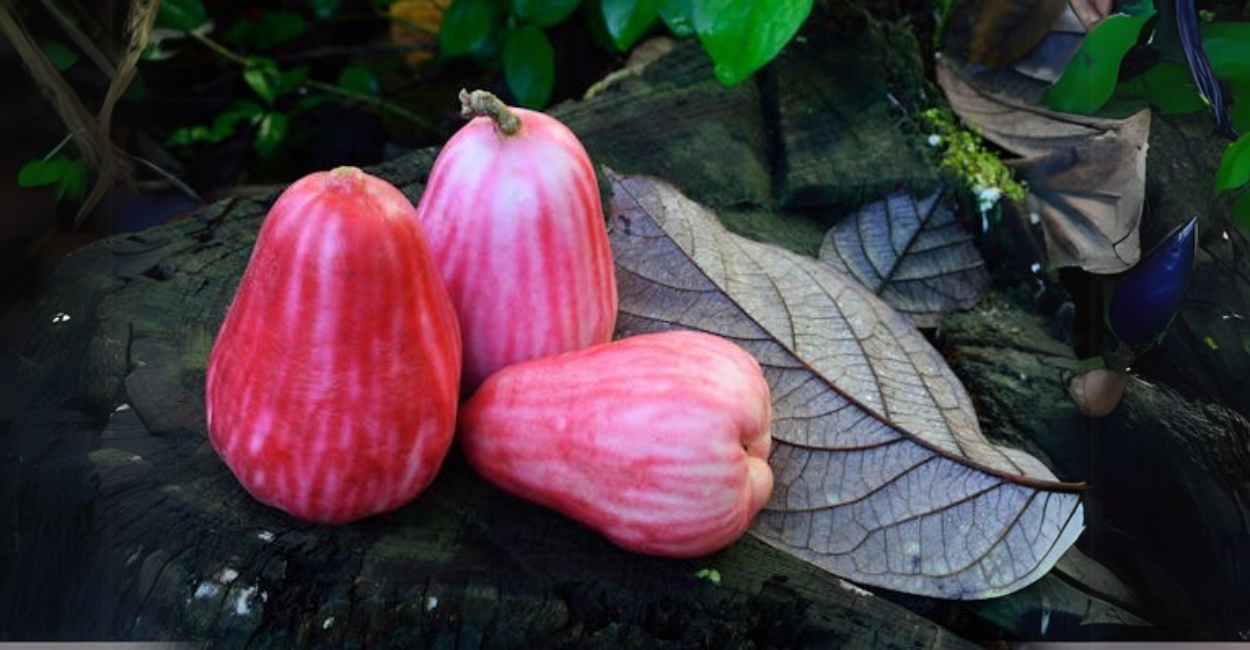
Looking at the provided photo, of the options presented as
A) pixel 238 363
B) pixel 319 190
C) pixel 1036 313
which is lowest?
pixel 1036 313

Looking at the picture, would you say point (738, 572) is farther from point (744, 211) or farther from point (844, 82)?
point (844, 82)

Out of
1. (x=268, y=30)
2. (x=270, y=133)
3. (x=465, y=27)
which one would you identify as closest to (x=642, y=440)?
(x=465, y=27)

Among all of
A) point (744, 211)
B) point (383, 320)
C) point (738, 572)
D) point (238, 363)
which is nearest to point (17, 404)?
point (238, 363)

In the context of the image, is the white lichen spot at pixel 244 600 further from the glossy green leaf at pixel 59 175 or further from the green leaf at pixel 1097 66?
the green leaf at pixel 1097 66

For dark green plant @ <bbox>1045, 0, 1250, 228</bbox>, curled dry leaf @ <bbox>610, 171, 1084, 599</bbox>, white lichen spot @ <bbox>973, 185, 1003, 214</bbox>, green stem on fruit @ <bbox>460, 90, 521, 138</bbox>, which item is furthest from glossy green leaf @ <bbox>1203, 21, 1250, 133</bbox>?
green stem on fruit @ <bbox>460, 90, 521, 138</bbox>

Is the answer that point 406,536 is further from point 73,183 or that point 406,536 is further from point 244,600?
point 73,183

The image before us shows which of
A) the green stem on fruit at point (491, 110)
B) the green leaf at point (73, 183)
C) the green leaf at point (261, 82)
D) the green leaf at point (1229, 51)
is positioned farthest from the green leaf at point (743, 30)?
the green leaf at point (261, 82)
